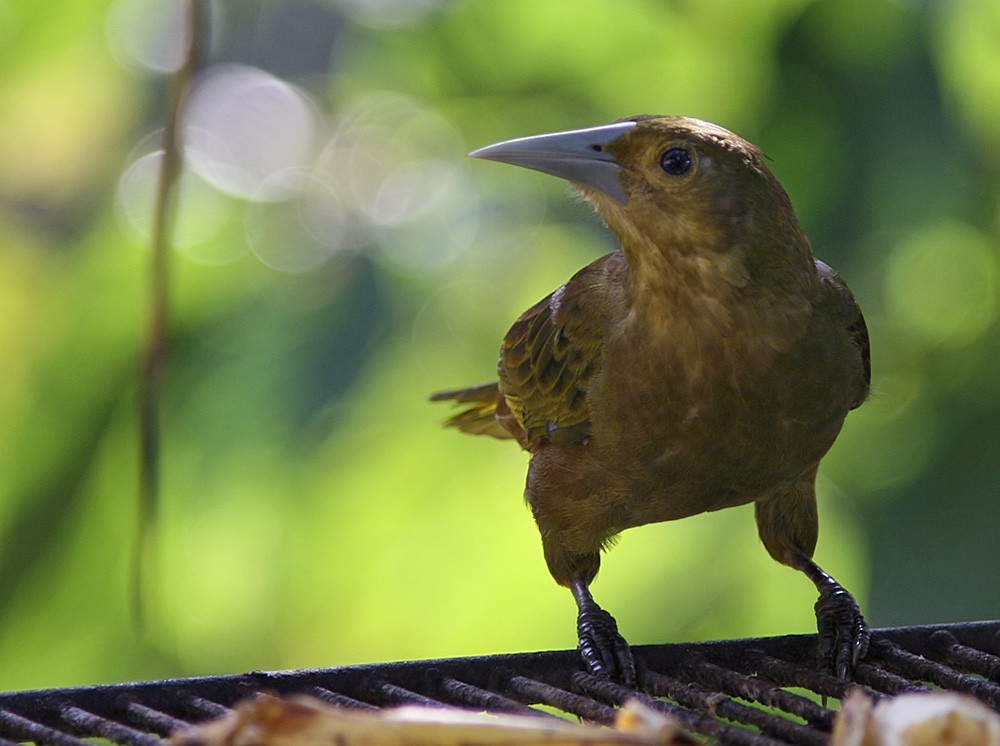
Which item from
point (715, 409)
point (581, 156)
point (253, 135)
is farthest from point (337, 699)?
point (253, 135)

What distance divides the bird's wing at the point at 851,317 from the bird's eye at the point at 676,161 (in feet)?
1.56

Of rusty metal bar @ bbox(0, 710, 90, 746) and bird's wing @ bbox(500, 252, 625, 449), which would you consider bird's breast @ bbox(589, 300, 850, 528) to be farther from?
rusty metal bar @ bbox(0, 710, 90, 746)

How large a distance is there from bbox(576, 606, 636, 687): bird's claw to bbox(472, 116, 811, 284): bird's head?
78 cm

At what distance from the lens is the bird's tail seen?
4129 millimetres

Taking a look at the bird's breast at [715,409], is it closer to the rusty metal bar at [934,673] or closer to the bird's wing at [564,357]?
the bird's wing at [564,357]

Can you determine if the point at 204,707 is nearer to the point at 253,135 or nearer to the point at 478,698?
the point at 478,698

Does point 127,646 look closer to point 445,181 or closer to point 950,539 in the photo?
point 445,181

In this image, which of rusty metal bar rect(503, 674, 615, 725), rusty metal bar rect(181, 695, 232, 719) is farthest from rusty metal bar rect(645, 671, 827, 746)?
rusty metal bar rect(181, 695, 232, 719)

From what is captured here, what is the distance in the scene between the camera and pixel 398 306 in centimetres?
442

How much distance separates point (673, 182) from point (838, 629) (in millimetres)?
961

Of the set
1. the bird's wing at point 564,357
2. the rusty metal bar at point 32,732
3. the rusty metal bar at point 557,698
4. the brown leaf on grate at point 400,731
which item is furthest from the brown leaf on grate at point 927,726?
the bird's wing at point 564,357

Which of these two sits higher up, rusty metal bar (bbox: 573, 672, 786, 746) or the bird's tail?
the bird's tail

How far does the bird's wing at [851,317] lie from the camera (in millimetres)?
3184

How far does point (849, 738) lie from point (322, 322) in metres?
2.98
